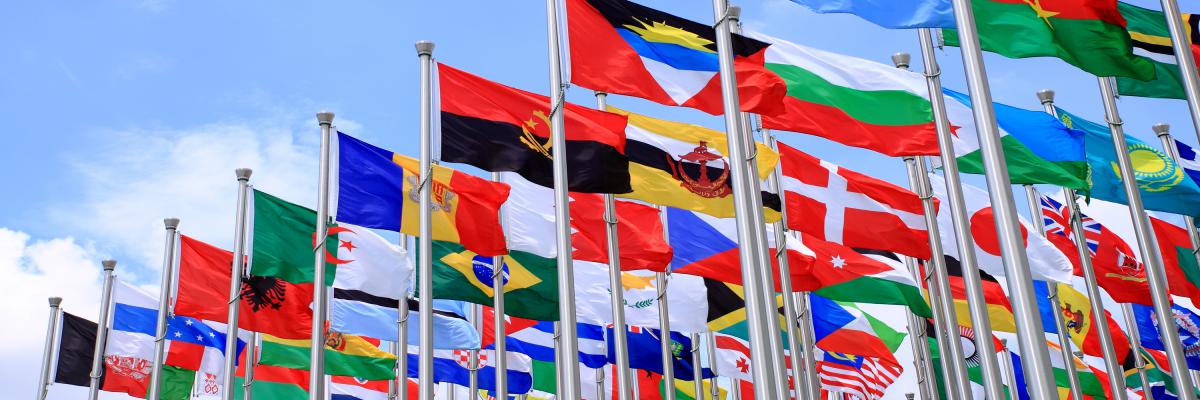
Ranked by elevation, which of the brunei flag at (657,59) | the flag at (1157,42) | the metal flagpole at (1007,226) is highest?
the flag at (1157,42)

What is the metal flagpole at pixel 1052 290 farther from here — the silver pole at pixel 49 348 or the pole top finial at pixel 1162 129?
the silver pole at pixel 49 348

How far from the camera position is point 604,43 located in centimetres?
1494

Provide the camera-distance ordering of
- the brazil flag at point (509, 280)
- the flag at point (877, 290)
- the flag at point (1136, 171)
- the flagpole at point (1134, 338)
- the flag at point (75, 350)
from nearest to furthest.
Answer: the brazil flag at point (509, 280)
the flag at point (877, 290)
the flag at point (1136, 171)
the flagpole at point (1134, 338)
the flag at point (75, 350)

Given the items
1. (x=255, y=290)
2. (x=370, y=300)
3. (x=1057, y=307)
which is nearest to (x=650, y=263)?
(x=370, y=300)

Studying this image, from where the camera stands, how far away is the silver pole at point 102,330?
2620 centimetres

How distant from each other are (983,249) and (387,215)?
12.7 meters

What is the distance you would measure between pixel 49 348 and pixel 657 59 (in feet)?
63.7

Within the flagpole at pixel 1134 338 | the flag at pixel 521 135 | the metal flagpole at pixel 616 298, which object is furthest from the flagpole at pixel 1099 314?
the flag at pixel 521 135

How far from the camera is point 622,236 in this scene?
20.1 metres

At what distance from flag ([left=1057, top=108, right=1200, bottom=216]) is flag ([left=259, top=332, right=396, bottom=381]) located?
15.3 m

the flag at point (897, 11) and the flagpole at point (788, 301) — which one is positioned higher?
the flag at point (897, 11)

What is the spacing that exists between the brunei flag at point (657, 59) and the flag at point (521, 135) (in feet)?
4.02

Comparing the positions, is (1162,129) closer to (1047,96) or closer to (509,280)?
(1047,96)

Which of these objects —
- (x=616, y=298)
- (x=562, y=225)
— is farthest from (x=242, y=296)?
(x=562, y=225)
